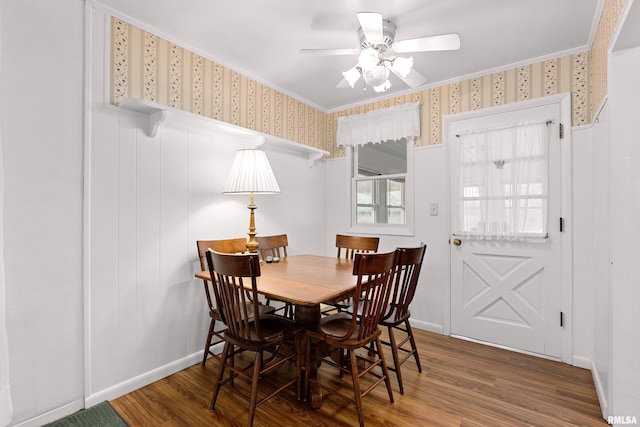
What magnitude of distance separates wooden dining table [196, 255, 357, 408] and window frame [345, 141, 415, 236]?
1.04 m

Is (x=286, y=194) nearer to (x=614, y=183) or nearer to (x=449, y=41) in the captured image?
(x=449, y=41)

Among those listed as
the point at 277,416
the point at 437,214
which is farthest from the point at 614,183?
the point at 277,416

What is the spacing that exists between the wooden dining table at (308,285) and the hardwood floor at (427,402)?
0.24 meters

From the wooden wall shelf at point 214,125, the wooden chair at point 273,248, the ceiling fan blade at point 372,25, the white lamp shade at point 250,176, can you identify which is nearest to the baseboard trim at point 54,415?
the wooden chair at point 273,248

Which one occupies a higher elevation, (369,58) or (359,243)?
(369,58)

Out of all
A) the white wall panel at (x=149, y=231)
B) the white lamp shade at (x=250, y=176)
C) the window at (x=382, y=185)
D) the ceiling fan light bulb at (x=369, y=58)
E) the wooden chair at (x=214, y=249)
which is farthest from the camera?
the window at (x=382, y=185)

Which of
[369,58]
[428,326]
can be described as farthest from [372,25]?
[428,326]

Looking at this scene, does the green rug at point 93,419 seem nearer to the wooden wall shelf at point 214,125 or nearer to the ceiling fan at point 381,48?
the wooden wall shelf at point 214,125

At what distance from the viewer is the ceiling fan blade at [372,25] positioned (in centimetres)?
168

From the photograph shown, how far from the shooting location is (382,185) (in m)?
3.56

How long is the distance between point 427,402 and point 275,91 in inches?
115

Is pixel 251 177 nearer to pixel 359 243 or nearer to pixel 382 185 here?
pixel 359 243

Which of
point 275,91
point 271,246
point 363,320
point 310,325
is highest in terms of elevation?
point 275,91

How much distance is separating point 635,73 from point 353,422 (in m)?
2.27
